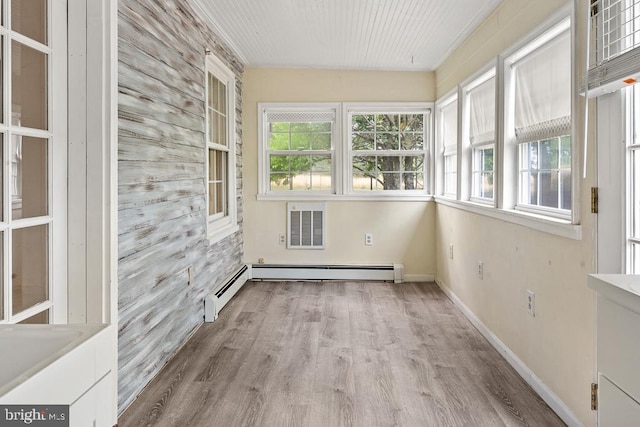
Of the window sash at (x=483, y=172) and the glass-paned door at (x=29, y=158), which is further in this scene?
the window sash at (x=483, y=172)

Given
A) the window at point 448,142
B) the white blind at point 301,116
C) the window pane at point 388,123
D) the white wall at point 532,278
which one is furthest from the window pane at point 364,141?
the white wall at point 532,278

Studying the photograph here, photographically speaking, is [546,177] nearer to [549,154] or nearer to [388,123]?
[549,154]

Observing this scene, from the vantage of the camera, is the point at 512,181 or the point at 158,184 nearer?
the point at 158,184

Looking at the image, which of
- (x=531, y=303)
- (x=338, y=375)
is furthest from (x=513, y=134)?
(x=338, y=375)

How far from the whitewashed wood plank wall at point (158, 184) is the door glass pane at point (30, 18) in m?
0.39

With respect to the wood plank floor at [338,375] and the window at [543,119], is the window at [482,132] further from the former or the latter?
the wood plank floor at [338,375]

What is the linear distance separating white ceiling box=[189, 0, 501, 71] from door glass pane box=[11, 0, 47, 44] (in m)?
1.63

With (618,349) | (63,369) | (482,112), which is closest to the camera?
(63,369)

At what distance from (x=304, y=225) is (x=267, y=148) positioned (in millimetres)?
1025

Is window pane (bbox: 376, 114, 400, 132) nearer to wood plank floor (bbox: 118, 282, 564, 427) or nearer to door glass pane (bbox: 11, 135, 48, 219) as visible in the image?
wood plank floor (bbox: 118, 282, 564, 427)

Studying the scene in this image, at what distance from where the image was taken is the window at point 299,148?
5.06 metres

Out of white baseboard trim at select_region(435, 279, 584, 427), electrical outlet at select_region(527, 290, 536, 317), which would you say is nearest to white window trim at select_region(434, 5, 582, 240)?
electrical outlet at select_region(527, 290, 536, 317)

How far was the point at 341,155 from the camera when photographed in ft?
16.5

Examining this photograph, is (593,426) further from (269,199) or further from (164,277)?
(269,199)
